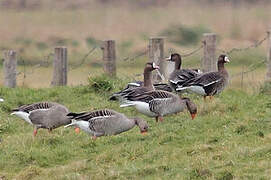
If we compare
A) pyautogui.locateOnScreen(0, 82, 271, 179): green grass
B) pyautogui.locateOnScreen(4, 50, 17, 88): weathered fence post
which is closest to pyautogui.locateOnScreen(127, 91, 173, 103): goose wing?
pyautogui.locateOnScreen(0, 82, 271, 179): green grass

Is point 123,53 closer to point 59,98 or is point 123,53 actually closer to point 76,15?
point 76,15

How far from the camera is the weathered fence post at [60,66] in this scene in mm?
18547

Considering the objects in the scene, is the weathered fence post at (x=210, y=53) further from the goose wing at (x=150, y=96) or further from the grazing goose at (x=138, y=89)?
the goose wing at (x=150, y=96)

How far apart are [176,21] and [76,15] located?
511 cm

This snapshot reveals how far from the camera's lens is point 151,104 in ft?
43.2

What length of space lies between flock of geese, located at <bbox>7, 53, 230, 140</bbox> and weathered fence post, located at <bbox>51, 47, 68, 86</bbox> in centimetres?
320

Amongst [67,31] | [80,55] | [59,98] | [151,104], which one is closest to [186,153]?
[151,104]

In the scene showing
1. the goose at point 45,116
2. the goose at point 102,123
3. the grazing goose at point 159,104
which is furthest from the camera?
the grazing goose at point 159,104

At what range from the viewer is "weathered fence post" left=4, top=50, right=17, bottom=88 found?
60.5 feet

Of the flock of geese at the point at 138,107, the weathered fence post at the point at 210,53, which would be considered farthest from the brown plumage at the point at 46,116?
the weathered fence post at the point at 210,53

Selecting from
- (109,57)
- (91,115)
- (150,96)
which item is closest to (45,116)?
(91,115)

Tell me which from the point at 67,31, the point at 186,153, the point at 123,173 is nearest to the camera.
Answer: the point at 123,173

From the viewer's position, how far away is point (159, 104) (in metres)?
13.2

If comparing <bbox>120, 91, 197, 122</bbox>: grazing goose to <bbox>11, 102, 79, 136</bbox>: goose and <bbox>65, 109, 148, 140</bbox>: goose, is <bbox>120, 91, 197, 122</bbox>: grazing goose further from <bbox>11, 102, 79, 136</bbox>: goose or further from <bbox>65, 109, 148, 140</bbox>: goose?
<bbox>11, 102, 79, 136</bbox>: goose
